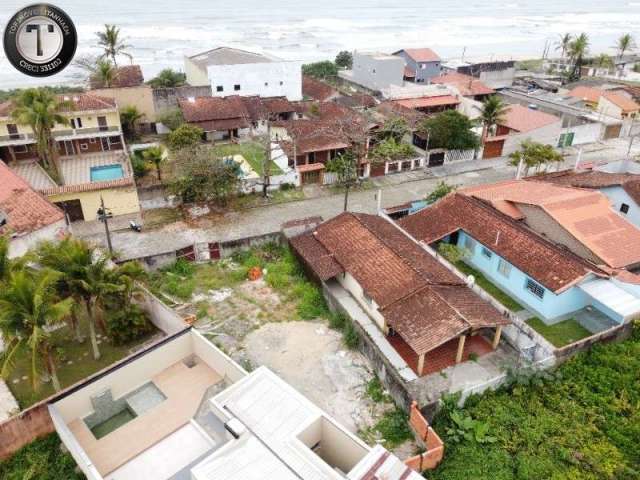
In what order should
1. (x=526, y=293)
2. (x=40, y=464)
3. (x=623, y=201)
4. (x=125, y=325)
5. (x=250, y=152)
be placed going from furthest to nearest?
(x=250, y=152), (x=623, y=201), (x=526, y=293), (x=125, y=325), (x=40, y=464)

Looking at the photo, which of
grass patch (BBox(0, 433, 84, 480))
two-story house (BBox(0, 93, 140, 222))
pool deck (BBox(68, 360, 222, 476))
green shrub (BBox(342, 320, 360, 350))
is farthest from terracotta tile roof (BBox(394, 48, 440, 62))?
grass patch (BBox(0, 433, 84, 480))

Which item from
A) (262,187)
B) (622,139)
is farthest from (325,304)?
(622,139)

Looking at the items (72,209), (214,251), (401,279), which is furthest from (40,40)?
(72,209)

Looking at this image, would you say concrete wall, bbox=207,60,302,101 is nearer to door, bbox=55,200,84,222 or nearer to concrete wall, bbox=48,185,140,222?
concrete wall, bbox=48,185,140,222

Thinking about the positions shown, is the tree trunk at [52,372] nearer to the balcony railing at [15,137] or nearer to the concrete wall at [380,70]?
the balcony railing at [15,137]

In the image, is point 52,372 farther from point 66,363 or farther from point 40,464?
point 40,464
